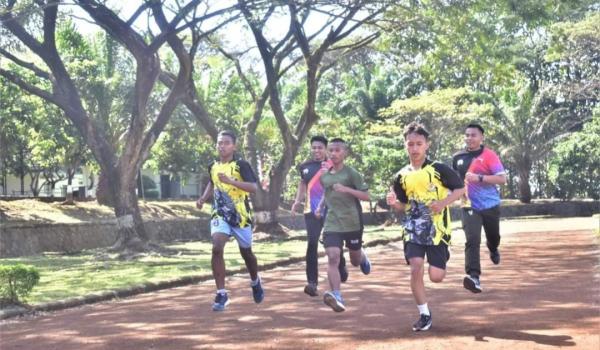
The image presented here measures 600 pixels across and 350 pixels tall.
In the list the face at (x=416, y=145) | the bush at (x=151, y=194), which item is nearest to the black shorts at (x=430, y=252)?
the face at (x=416, y=145)

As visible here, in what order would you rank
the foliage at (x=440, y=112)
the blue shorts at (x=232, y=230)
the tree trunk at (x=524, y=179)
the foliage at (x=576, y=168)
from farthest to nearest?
the tree trunk at (x=524, y=179) → the foliage at (x=576, y=168) → the foliage at (x=440, y=112) → the blue shorts at (x=232, y=230)

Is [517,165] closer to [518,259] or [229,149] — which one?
[518,259]

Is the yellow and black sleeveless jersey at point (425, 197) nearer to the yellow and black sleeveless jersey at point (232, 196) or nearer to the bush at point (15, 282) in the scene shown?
the yellow and black sleeveless jersey at point (232, 196)

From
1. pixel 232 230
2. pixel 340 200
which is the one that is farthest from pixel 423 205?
pixel 232 230

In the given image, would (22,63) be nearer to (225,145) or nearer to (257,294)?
(225,145)

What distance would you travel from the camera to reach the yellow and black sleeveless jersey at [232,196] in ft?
28.6

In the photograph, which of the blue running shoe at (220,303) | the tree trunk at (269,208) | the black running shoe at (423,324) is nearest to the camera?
the black running shoe at (423,324)

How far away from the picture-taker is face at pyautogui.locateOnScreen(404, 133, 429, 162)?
22.8ft

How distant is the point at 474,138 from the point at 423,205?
8.60ft

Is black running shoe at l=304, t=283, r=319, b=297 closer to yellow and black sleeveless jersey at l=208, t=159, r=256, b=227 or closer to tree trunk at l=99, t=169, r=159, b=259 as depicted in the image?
yellow and black sleeveless jersey at l=208, t=159, r=256, b=227

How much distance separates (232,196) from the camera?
8750mm

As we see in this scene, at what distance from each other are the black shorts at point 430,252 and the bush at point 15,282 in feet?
16.2

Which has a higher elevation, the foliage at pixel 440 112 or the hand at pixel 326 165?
the foliage at pixel 440 112

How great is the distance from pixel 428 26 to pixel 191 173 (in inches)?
858
